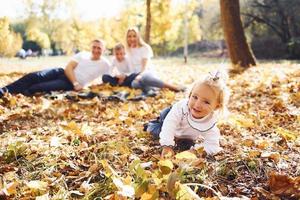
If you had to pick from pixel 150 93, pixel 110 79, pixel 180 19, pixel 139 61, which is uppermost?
pixel 180 19

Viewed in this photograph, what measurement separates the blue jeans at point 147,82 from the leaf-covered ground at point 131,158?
5.69 ft

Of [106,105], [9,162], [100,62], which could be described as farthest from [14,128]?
[100,62]

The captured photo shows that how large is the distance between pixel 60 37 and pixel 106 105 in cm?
1783

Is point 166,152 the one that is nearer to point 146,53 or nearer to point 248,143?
point 248,143

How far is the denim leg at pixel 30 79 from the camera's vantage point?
611 centimetres

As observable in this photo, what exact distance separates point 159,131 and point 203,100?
615mm

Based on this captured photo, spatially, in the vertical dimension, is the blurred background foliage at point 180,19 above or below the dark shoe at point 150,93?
above

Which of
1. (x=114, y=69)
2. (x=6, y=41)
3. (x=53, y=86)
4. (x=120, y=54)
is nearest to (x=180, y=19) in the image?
(x=6, y=41)

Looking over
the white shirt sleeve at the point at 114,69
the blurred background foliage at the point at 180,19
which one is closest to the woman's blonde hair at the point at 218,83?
the white shirt sleeve at the point at 114,69

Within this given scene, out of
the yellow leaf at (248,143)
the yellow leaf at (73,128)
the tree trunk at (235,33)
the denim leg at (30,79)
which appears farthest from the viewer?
the tree trunk at (235,33)

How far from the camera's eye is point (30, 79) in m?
6.34

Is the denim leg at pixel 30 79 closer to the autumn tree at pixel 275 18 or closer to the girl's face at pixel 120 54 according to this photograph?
the girl's face at pixel 120 54

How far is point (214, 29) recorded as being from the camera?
3219 centimetres

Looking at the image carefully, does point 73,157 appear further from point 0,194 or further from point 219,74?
point 219,74
